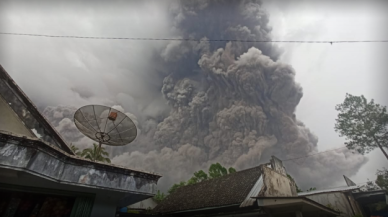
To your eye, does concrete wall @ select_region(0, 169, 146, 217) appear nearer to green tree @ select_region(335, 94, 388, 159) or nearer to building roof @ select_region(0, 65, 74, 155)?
building roof @ select_region(0, 65, 74, 155)

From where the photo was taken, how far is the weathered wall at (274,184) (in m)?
13.2

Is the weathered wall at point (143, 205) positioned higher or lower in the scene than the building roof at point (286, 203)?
higher

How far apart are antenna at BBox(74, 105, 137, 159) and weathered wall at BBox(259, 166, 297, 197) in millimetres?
9365

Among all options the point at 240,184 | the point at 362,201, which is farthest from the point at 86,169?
the point at 362,201

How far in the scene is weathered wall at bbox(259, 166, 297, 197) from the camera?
13184 mm

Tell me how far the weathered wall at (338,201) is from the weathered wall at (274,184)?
329cm

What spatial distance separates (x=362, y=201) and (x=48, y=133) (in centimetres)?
2479

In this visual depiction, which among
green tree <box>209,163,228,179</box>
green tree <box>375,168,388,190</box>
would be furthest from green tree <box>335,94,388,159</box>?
green tree <box>209,163,228,179</box>

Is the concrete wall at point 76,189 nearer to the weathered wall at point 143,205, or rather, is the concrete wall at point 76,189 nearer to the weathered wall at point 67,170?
the weathered wall at point 67,170

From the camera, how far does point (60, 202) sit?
17.7 feet

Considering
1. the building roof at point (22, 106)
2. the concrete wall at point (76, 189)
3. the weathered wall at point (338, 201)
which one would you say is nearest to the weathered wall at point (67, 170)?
the concrete wall at point (76, 189)

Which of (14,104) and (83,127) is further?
(83,127)

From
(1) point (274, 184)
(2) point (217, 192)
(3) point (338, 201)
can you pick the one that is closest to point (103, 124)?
(2) point (217, 192)

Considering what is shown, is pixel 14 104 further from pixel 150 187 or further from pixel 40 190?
pixel 150 187
